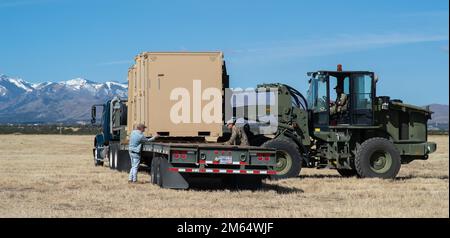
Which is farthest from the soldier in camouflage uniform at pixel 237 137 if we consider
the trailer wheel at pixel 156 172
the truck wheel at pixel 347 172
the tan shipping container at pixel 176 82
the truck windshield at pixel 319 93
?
the truck wheel at pixel 347 172

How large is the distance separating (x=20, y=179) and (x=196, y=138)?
4.87 metres

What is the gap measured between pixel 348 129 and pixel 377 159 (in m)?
1.16

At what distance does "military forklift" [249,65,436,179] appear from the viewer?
2217cm

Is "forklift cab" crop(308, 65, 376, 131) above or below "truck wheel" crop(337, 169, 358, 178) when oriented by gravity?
above

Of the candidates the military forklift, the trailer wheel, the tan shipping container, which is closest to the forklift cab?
the military forklift

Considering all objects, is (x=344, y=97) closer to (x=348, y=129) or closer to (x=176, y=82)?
(x=348, y=129)

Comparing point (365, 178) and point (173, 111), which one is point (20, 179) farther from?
point (365, 178)

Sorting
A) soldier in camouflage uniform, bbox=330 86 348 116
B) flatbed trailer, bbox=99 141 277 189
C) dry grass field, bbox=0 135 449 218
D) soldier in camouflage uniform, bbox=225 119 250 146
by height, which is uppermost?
soldier in camouflage uniform, bbox=330 86 348 116

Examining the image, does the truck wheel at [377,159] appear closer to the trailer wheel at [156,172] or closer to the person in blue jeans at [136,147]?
the person in blue jeans at [136,147]

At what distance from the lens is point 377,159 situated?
2236 cm

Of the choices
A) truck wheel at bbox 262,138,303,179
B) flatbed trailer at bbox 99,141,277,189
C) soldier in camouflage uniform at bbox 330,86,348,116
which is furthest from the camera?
soldier in camouflage uniform at bbox 330,86,348,116

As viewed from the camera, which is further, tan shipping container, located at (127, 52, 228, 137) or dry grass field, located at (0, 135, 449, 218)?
tan shipping container, located at (127, 52, 228, 137)

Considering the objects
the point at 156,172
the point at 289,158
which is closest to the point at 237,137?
the point at 156,172

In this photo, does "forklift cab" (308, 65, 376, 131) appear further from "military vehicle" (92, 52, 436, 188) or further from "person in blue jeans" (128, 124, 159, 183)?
"person in blue jeans" (128, 124, 159, 183)
